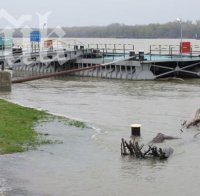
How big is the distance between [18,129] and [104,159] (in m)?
4.12

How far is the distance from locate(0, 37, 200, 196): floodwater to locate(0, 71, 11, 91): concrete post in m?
2.52

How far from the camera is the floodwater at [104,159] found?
1155cm

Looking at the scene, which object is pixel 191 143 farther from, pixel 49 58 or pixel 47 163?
pixel 49 58

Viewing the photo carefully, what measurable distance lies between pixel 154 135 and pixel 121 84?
25.5m

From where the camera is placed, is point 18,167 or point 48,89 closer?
point 18,167

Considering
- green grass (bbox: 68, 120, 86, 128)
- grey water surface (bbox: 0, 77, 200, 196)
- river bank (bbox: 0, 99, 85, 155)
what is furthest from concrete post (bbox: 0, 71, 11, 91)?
green grass (bbox: 68, 120, 86, 128)

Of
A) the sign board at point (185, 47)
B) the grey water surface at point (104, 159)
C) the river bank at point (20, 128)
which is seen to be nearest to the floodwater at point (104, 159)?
the grey water surface at point (104, 159)

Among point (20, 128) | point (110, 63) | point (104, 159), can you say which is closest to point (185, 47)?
point (110, 63)

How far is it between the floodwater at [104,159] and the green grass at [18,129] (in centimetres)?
50

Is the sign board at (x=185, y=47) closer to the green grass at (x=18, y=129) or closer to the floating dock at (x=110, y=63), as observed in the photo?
the floating dock at (x=110, y=63)

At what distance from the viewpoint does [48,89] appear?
132 feet

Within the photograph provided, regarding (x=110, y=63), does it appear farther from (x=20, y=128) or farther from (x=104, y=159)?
(x=104, y=159)

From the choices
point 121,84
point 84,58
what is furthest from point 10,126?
point 84,58

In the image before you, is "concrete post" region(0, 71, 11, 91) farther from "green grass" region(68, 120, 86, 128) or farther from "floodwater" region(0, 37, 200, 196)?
"green grass" region(68, 120, 86, 128)
